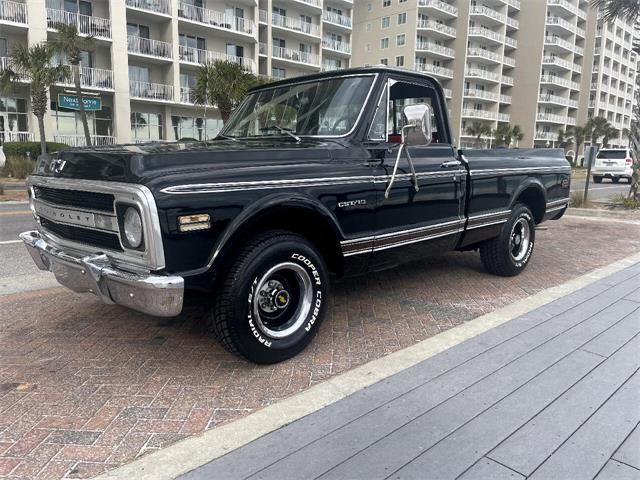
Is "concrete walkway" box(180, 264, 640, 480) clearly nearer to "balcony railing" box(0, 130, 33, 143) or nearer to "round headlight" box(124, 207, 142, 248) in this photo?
"round headlight" box(124, 207, 142, 248)

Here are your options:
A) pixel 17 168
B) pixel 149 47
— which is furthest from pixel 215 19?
pixel 17 168

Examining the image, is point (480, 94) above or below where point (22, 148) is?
above

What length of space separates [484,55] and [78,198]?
64222 mm

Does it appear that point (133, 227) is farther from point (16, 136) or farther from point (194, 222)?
point (16, 136)

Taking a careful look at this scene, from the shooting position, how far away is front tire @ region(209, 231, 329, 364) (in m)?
2.95

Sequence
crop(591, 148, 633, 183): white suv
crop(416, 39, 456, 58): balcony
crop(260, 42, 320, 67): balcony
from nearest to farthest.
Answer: crop(591, 148, 633, 183): white suv → crop(260, 42, 320, 67): balcony → crop(416, 39, 456, 58): balcony

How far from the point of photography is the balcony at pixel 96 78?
94.1ft

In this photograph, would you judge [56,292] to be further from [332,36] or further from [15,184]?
[332,36]

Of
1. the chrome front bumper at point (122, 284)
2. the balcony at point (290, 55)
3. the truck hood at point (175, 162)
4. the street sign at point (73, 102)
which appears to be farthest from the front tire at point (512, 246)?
the balcony at point (290, 55)

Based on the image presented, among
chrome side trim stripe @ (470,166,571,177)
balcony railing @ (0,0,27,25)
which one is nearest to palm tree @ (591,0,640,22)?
chrome side trim stripe @ (470,166,571,177)

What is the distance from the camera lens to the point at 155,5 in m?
31.2

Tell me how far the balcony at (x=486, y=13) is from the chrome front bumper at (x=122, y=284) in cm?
6357

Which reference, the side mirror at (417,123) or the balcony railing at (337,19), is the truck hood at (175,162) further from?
the balcony railing at (337,19)

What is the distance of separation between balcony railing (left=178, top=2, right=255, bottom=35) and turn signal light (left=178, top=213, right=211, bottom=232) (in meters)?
34.2
